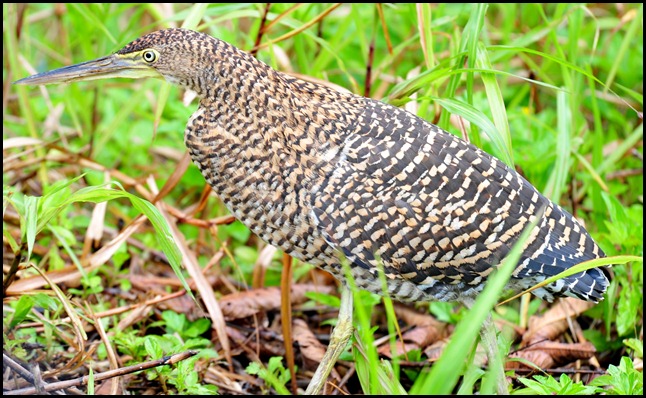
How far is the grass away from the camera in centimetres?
317

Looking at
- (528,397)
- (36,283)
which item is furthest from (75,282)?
(528,397)

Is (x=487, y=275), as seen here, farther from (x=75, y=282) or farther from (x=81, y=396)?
(x=75, y=282)

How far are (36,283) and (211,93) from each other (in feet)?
3.77

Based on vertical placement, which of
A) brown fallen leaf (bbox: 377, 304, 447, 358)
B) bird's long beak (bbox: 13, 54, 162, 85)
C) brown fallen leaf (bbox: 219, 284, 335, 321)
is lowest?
brown fallen leaf (bbox: 377, 304, 447, 358)

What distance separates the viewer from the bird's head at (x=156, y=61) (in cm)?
312

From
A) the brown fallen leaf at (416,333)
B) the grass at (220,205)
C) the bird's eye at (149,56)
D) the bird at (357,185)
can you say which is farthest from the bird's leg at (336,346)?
the bird's eye at (149,56)

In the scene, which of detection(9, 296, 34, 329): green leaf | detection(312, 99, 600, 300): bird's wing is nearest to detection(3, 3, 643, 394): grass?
detection(9, 296, 34, 329): green leaf

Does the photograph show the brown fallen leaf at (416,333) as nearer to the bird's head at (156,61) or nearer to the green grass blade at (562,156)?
the green grass blade at (562,156)

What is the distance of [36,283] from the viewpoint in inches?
141

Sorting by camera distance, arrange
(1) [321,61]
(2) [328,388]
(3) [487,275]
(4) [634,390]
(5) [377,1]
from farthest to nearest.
Result: (1) [321,61]
(5) [377,1]
(2) [328,388]
(3) [487,275]
(4) [634,390]

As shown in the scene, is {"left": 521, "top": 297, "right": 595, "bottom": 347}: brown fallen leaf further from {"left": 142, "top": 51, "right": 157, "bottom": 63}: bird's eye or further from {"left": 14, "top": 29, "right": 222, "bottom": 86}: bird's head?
{"left": 142, "top": 51, "right": 157, "bottom": 63}: bird's eye

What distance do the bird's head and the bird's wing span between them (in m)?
0.62

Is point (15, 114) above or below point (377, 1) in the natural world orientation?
below

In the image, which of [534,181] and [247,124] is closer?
[247,124]
